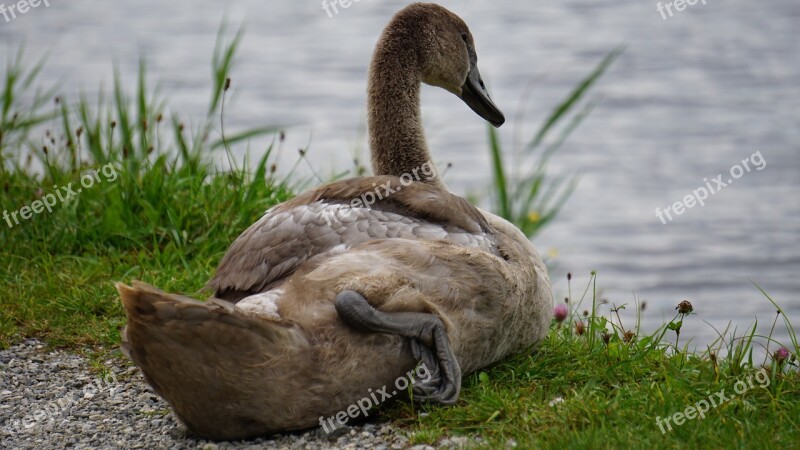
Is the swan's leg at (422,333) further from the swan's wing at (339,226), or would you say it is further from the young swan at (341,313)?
the swan's wing at (339,226)

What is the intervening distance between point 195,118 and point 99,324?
21.6 ft

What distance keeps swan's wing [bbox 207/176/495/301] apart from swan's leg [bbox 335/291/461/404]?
38cm

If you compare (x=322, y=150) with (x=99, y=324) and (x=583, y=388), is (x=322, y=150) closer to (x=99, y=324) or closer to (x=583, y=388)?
(x=99, y=324)

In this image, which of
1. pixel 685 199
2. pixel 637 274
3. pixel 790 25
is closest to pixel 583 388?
pixel 637 274

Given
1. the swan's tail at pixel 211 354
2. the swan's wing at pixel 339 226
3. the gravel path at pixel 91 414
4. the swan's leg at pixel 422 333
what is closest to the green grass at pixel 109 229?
the gravel path at pixel 91 414

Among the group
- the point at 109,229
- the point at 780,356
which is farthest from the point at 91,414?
the point at 780,356

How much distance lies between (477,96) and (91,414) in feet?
8.34

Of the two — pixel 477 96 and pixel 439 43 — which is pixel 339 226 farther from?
pixel 477 96

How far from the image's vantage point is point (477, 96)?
6.00m

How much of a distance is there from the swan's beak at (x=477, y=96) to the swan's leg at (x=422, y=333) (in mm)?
2009

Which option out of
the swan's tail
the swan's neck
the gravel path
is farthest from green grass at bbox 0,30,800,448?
the swan's neck

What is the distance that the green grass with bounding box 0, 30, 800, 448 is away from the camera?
414 cm

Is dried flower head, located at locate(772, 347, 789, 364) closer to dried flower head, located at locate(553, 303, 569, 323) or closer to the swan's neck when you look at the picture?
dried flower head, located at locate(553, 303, 569, 323)

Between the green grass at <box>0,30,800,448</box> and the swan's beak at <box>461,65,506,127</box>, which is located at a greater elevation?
the swan's beak at <box>461,65,506,127</box>
